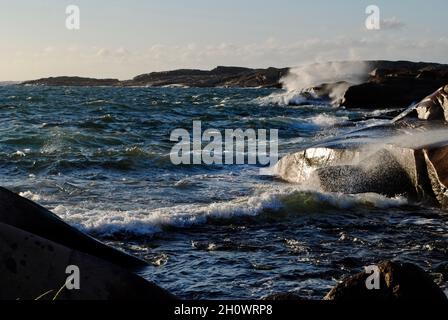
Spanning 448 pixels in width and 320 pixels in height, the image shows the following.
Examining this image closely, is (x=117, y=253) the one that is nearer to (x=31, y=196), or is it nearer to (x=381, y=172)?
(x=31, y=196)

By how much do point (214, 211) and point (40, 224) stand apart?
14.3 feet

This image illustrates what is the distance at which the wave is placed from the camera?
357 inches

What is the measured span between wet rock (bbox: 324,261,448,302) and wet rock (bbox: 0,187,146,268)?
→ 2.32m

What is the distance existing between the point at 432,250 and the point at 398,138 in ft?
18.2

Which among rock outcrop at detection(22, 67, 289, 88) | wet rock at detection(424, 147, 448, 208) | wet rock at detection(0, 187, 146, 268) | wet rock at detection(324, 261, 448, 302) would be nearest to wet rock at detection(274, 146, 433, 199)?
wet rock at detection(424, 147, 448, 208)

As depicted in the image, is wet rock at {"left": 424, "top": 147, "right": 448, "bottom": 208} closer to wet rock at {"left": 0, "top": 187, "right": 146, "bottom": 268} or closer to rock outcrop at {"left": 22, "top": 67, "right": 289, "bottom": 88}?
wet rock at {"left": 0, "top": 187, "right": 146, "bottom": 268}

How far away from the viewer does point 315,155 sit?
44.6ft

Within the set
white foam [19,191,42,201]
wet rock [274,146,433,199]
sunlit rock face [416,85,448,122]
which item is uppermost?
sunlit rock face [416,85,448,122]

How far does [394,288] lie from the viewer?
481cm

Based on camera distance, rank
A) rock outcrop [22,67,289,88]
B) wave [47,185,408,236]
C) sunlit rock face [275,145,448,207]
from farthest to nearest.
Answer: rock outcrop [22,67,289,88] → sunlit rock face [275,145,448,207] → wave [47,185,408,236]

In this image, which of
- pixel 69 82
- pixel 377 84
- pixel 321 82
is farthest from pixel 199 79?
pixel 377 84

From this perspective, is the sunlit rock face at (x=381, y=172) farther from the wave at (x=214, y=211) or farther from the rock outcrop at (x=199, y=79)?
the rock outcrop at (x=199, y=79)
